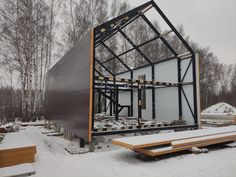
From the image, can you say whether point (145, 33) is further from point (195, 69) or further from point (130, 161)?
point (130, 161)

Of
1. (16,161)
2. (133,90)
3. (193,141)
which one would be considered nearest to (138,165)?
(193,141)

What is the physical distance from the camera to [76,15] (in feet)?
50.5

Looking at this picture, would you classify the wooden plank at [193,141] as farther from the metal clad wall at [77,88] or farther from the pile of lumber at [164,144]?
the metal clad wall at [77,88]

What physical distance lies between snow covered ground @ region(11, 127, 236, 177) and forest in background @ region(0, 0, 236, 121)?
10.3 meters

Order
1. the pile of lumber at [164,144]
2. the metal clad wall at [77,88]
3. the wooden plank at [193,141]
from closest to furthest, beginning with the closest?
the pile of lumber at [164,144], the wooden plank at [193,141], the metal clad wall at [77,88]

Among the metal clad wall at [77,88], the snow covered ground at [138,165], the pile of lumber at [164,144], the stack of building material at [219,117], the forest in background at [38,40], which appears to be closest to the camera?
the snow covered ground at [138,165]

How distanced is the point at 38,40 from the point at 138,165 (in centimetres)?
1302

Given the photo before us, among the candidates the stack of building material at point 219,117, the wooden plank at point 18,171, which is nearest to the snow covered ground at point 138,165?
the wooden plank at point 18,171

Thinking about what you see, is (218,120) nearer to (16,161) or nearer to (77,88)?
(77,88)

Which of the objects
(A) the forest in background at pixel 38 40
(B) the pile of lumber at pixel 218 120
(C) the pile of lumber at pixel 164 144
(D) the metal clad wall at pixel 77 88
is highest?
(A) the forest in background at pixel 38 40

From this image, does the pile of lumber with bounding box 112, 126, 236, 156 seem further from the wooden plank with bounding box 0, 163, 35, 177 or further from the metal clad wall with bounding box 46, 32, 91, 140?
the wooden plank with bounding box 0, 163, 35, 177

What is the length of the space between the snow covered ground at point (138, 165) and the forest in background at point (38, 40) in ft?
33.8

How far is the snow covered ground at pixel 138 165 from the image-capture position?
3.00m

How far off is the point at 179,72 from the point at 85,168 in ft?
21.4
